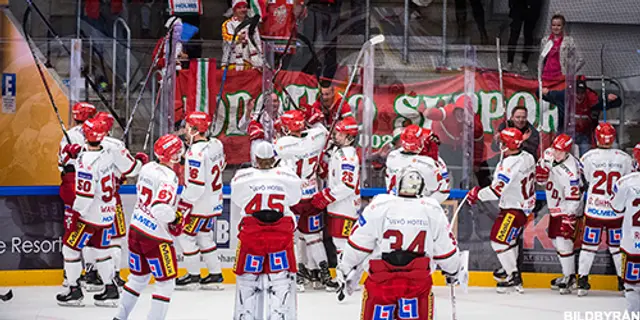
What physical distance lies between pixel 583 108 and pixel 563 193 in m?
0.96

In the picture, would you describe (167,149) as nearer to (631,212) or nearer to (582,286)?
(631,212)

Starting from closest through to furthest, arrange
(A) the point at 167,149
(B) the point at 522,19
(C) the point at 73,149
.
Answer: (A) the point at 167,149 < (C) the point at 73,149 < (B) the point at 522,19

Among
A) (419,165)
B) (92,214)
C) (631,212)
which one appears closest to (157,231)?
(92,214)

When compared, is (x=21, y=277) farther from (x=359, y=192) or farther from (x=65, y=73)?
(x=359, y=192)

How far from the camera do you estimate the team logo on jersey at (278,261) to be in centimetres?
757

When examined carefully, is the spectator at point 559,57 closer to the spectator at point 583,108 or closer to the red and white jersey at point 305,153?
the spectator at point 583,108

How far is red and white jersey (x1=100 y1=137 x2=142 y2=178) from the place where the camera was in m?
9.08

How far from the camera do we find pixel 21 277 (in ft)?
33.0

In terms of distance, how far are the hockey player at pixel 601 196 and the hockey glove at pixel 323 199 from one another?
7.36 ft

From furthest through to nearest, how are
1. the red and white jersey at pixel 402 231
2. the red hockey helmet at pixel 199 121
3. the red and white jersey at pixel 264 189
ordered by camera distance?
the red hockey helmet at pixel 199 121 < the red and white jersey at pixel 264 189 < the red and white jersey at pixel 402 231

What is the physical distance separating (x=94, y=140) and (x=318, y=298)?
225 cm

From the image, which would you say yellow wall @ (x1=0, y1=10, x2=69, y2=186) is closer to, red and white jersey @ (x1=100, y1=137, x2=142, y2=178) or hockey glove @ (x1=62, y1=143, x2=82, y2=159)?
hockey glove @ (x1=62, y1=143, x2=82, y2=159)

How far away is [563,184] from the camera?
396 inches

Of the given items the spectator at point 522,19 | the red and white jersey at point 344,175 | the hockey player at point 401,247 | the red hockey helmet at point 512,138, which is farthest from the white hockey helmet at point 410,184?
the spectator at point 522,19
